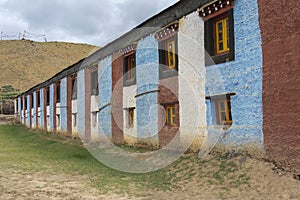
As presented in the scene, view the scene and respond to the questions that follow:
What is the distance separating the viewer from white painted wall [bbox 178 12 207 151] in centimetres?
1127

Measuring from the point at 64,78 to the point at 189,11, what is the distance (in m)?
15.8

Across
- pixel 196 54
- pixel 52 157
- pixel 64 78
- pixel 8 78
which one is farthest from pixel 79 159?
pixel 8 78

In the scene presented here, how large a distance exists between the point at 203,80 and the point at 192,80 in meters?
0.62

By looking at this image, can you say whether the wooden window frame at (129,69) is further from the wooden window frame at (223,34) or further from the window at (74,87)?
the window at (74,87)

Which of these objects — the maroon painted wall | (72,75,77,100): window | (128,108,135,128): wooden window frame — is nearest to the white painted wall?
the maroon painted wall

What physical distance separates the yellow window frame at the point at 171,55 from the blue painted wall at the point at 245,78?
115 inches

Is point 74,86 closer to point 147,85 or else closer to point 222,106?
point 147,85

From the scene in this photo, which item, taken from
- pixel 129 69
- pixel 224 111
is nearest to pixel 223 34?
pixel 224 111

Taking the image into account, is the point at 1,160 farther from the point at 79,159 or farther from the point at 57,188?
the point at 57,188

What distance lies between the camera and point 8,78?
6675 cm

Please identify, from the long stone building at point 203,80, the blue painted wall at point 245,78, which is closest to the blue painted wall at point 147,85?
the long stone building at point 203,80

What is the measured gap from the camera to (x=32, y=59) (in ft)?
258

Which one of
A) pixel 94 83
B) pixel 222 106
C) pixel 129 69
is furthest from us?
pixel 94 83

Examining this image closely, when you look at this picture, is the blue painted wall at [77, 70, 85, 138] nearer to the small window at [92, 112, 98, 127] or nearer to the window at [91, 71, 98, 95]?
the window at [91, 71, 98, 95]
